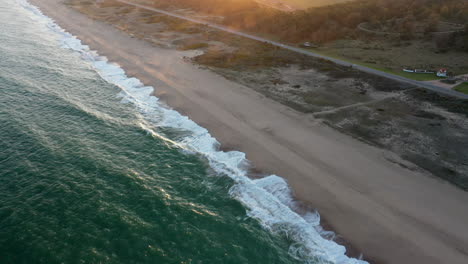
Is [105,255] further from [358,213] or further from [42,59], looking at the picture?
[42,59]

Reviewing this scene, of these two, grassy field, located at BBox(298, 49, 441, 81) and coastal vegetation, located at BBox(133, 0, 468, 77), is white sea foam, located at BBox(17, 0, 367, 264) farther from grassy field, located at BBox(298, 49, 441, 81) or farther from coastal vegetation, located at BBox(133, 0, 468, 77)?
coastal vegetation, located at BBox(133, 0, 468, 77)

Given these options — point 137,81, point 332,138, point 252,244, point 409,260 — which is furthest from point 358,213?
point 137,81

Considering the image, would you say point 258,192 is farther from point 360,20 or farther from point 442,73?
point 360,20

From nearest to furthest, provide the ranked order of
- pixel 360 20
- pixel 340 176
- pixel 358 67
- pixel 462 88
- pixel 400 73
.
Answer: pixel 340 176 < pixel 462 88 < pixel 400 73 < pixel 358 67 < pixel 360 20

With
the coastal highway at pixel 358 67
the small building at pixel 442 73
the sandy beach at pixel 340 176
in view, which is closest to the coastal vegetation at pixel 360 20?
the coastal highway at pixel 358 67

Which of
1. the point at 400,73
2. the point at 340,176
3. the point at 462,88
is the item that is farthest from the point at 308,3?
the point at 340,176

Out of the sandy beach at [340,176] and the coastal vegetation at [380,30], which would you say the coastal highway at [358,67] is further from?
the sandy beach at [340,176]
